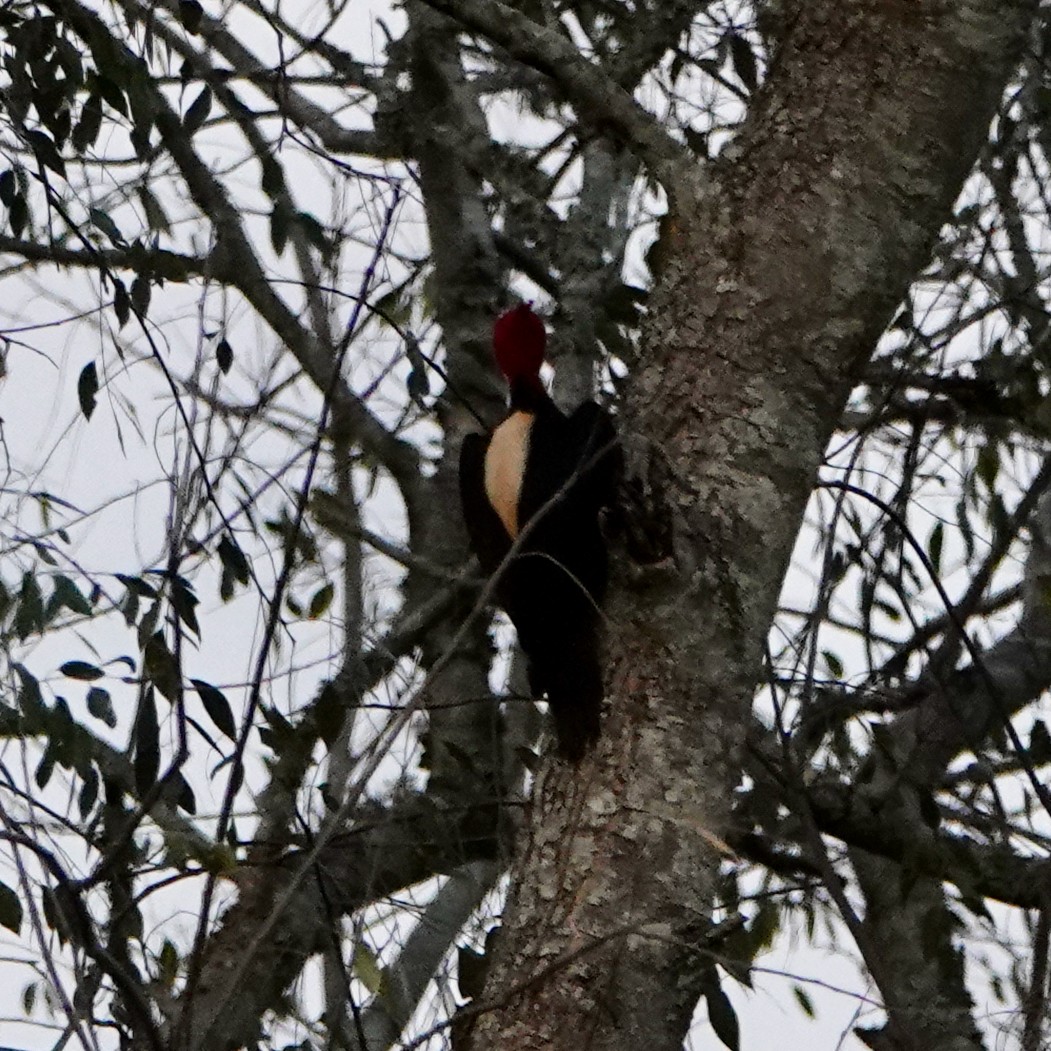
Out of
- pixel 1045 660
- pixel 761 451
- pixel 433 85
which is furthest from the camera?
pixel 433 85

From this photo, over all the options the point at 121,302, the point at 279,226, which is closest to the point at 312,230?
the point at 279,226

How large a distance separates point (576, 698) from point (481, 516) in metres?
0.63

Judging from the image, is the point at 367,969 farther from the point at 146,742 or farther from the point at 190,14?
the point at 190,14

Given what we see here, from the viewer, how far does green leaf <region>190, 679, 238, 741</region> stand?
2002 millimetres

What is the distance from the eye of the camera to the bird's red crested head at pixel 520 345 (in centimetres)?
273

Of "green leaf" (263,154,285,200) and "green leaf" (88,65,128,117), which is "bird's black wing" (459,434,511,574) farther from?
"green leaf" (88,65,128,117)

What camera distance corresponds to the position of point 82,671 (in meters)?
2.10

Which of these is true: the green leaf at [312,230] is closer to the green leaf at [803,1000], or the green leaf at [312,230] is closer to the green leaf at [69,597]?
the green leaf at [69,597]

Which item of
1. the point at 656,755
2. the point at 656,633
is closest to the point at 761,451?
the point at 656,633

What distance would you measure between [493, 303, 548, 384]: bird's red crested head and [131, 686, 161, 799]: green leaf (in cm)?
98

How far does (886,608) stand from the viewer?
324cm

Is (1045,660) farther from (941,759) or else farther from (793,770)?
(793,770)

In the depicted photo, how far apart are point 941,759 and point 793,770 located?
134cm

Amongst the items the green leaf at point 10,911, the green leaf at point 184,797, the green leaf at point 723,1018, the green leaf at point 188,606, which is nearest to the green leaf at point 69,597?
the green leaf at point 188,606
